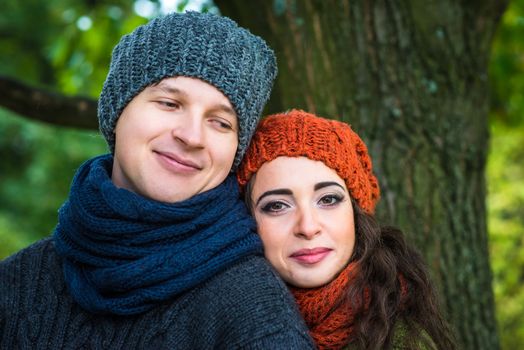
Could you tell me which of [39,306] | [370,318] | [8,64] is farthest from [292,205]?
[8,64]

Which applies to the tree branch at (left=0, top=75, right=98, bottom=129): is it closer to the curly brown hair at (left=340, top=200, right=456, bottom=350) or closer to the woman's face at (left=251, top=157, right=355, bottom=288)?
the woman's face at (left=251, top=157, right=355, bottom=288)

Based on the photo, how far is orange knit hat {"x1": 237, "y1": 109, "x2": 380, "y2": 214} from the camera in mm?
2709

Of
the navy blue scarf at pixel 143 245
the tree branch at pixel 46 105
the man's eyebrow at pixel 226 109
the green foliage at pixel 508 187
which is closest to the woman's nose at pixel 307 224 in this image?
the navy blue scarf at pixel 143 245

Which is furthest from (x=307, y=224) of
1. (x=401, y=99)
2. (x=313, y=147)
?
(x=401, y=99)

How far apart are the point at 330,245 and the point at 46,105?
6.42 feet

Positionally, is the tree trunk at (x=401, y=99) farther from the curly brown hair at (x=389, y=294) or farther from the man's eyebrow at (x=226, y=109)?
the man's eyebrow at (x=226, y=109)

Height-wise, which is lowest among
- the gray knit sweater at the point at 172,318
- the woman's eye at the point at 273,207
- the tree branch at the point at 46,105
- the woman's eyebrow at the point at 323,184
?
the gray knit sweater at the point at 172,318

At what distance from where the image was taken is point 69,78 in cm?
567

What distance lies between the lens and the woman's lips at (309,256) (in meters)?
2.64

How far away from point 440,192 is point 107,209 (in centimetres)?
171

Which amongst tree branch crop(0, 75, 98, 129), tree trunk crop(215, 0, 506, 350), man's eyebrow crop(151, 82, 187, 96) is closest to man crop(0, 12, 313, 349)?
man's eyebrow crop(151, 82, 187, 96)

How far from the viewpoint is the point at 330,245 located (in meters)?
2.67

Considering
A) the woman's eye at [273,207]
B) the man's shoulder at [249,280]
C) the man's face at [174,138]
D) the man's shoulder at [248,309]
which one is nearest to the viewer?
the man's shoulder at [248,309]

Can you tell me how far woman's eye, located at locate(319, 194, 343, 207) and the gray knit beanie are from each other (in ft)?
1.17
